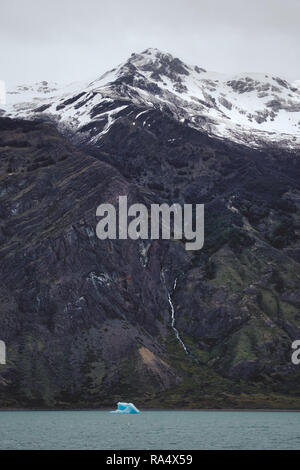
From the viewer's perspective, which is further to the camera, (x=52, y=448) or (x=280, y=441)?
(x=280, y=441)
